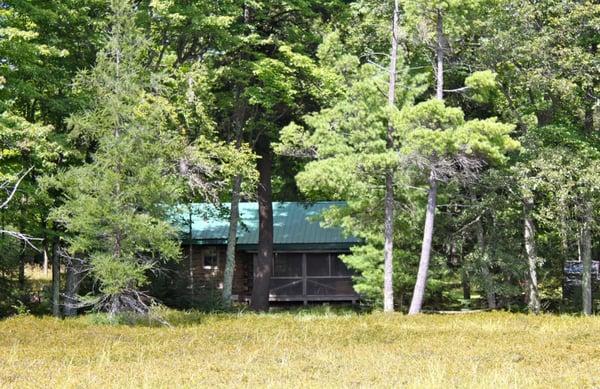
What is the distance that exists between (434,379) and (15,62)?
51.8 feet

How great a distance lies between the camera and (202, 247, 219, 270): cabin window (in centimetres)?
3362

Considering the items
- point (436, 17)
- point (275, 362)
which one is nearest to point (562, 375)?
point (275, 362)

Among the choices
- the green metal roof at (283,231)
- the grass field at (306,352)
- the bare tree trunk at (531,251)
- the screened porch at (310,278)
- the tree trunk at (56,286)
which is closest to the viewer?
the grass field at (306,352)

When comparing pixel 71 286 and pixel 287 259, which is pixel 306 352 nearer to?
pixel 71 286

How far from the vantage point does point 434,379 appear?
392 inches

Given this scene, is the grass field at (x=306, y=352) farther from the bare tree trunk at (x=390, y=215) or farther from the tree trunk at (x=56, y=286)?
the tree trunk at (x=56, y=286)

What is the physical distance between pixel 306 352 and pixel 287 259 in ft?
65.2

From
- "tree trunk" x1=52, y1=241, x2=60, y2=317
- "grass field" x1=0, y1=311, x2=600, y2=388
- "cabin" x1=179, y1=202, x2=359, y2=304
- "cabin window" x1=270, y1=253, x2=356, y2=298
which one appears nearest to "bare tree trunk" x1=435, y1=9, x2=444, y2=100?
"grass field" x1=0, y1=311, x2=600, y2=388

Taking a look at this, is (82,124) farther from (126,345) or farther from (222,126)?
(222,126)

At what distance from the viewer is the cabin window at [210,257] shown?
3362cm

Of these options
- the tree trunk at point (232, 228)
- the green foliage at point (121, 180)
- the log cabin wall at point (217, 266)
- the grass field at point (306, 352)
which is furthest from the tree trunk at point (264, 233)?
the green foliage at point (121, 180)

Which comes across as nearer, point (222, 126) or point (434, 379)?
point (434, 379)

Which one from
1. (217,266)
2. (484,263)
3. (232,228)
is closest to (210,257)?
(217,266)

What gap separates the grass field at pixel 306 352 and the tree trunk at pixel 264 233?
329 inches
